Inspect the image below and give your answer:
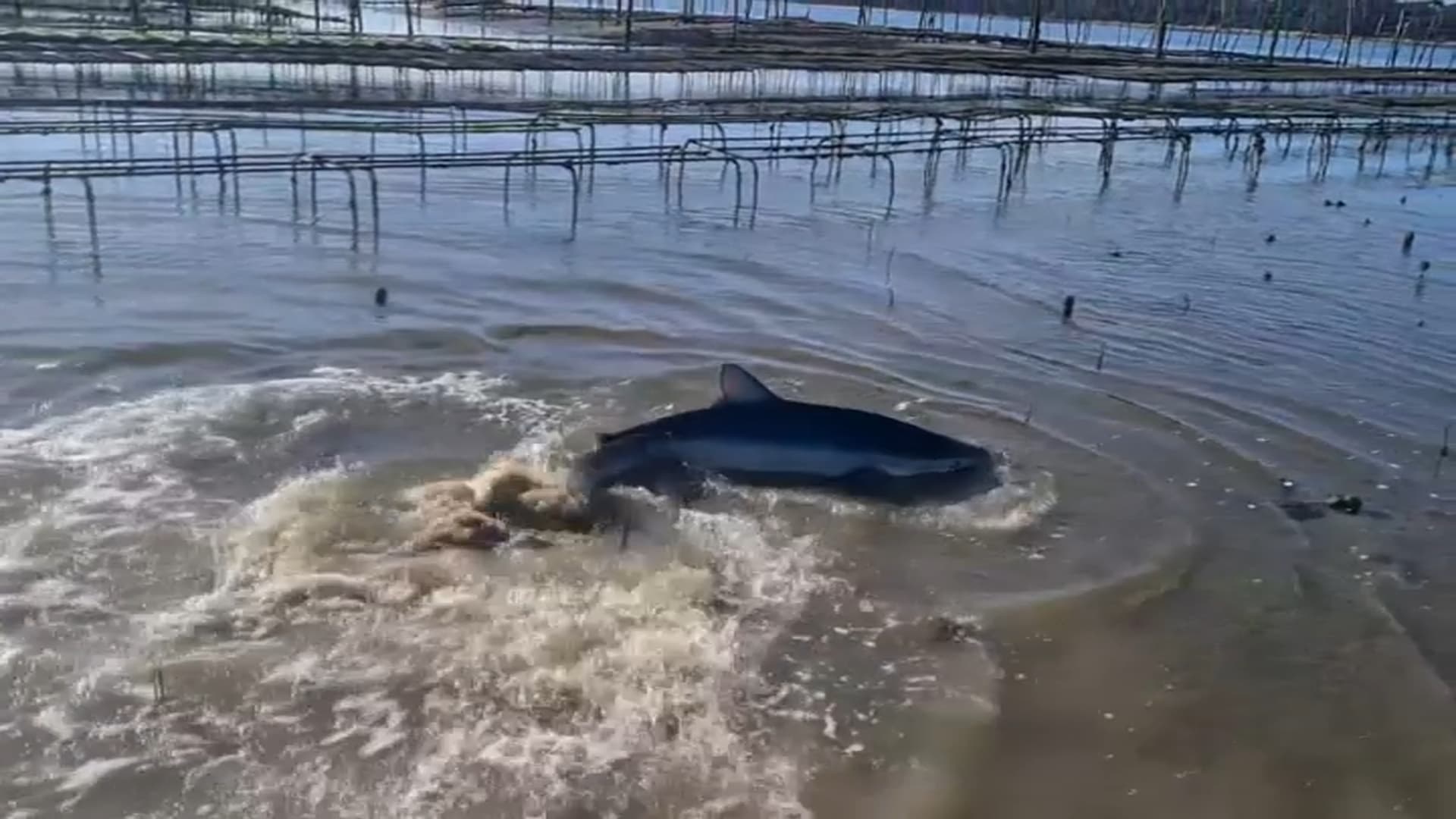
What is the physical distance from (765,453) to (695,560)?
1.63 metres

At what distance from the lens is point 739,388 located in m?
11.1

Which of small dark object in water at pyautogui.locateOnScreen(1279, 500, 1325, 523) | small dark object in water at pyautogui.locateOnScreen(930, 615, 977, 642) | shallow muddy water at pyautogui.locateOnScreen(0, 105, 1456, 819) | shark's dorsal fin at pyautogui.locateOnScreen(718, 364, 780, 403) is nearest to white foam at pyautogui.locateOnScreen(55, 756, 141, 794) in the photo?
shallow muddy water at pyautogui.locateOnScreen(0, 105, 1456, 819)

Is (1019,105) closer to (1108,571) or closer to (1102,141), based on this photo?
(1102,141)

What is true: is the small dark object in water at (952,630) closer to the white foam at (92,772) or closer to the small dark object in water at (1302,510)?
the small dark object in water at (1302,510)

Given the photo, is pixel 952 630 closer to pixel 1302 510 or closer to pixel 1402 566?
pixel 1402 566

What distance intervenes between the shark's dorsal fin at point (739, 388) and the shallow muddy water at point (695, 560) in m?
0.88

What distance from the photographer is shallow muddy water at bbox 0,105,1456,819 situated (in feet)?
24.2

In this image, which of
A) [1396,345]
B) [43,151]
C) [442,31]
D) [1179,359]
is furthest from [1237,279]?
[442,31]

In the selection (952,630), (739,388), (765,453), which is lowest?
(952,630)

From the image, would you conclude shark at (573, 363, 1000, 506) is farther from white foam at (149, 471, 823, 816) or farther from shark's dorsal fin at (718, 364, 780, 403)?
white foam at (149, 471, 823, 816)

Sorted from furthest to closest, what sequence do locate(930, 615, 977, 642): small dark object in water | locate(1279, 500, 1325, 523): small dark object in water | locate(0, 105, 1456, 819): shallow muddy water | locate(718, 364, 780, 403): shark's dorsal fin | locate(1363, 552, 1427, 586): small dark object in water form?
locate(1279, 500, 1325, 523): small dark object in water < locate(718, 364, 780, 403): shark's dorsal fin < locate(1363, 552, 1427, 586): small dark object in water < locate(930, 615, 977, 642): small dark object in water < locate(0, 105, 1456, 819): shallow muddy water

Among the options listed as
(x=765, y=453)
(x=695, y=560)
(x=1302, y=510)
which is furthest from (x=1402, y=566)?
(x=695, y=560)

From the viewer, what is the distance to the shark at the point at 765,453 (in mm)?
11148

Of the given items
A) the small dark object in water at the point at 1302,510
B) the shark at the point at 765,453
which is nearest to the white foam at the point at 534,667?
the shark at the point at 765,453
